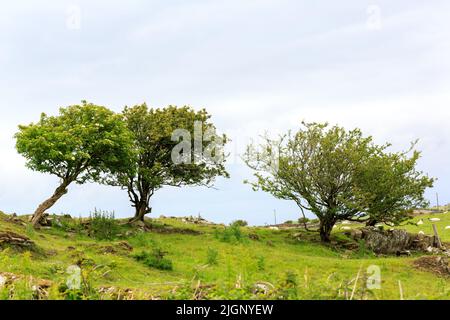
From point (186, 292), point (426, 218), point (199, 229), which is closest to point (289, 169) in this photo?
point (199, 229)

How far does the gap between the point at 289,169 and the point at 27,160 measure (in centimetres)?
1941

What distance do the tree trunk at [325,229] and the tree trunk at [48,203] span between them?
1948cm

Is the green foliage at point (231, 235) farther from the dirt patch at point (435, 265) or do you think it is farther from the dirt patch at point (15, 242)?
the dirt patch at point (15, 242)

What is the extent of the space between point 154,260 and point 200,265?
3806mm

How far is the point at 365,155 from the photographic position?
127ft

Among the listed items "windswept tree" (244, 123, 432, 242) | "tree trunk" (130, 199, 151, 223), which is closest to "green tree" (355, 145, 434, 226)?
"windswept tree" (244, 123, 432, 242)

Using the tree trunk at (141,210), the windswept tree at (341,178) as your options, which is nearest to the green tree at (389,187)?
the windswept tree at (341,178)

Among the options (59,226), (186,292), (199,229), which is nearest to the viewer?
(186,292)

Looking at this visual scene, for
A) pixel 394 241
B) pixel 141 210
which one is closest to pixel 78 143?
pixel 141 210

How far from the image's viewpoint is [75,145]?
114ft

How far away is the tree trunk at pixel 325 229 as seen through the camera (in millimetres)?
38781

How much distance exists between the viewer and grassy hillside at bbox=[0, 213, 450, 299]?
7398mm
